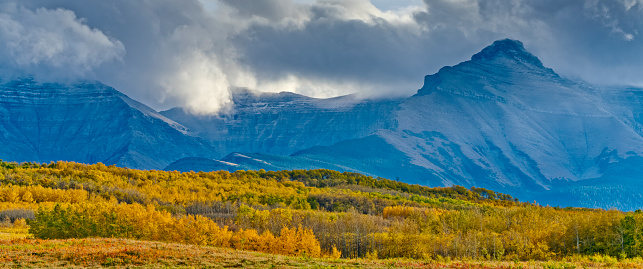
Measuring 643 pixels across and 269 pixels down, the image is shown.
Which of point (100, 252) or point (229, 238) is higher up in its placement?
point (229, 238)

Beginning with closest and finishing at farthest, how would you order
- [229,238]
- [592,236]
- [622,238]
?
[622,238], [592,236], [229,238]

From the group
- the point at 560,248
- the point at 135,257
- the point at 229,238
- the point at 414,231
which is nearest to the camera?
the point at 135,257

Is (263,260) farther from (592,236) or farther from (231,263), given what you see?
(592,236)

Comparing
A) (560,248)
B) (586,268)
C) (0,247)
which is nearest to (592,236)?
(560,248)

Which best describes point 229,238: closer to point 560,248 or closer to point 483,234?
point 483,234

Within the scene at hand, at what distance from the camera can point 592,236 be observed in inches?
5399

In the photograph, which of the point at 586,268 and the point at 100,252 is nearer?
the point at 586,268

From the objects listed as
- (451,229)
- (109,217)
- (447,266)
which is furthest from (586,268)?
(451,229)

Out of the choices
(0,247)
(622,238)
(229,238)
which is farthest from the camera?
(229,238)

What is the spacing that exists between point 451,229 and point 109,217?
328 ft

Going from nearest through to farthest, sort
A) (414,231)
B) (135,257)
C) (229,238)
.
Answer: (135,257)
(229,238)
(414,231)

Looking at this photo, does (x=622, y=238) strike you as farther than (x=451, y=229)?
No

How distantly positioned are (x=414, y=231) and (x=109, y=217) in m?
83.9

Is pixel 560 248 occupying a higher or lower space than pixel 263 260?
higher
